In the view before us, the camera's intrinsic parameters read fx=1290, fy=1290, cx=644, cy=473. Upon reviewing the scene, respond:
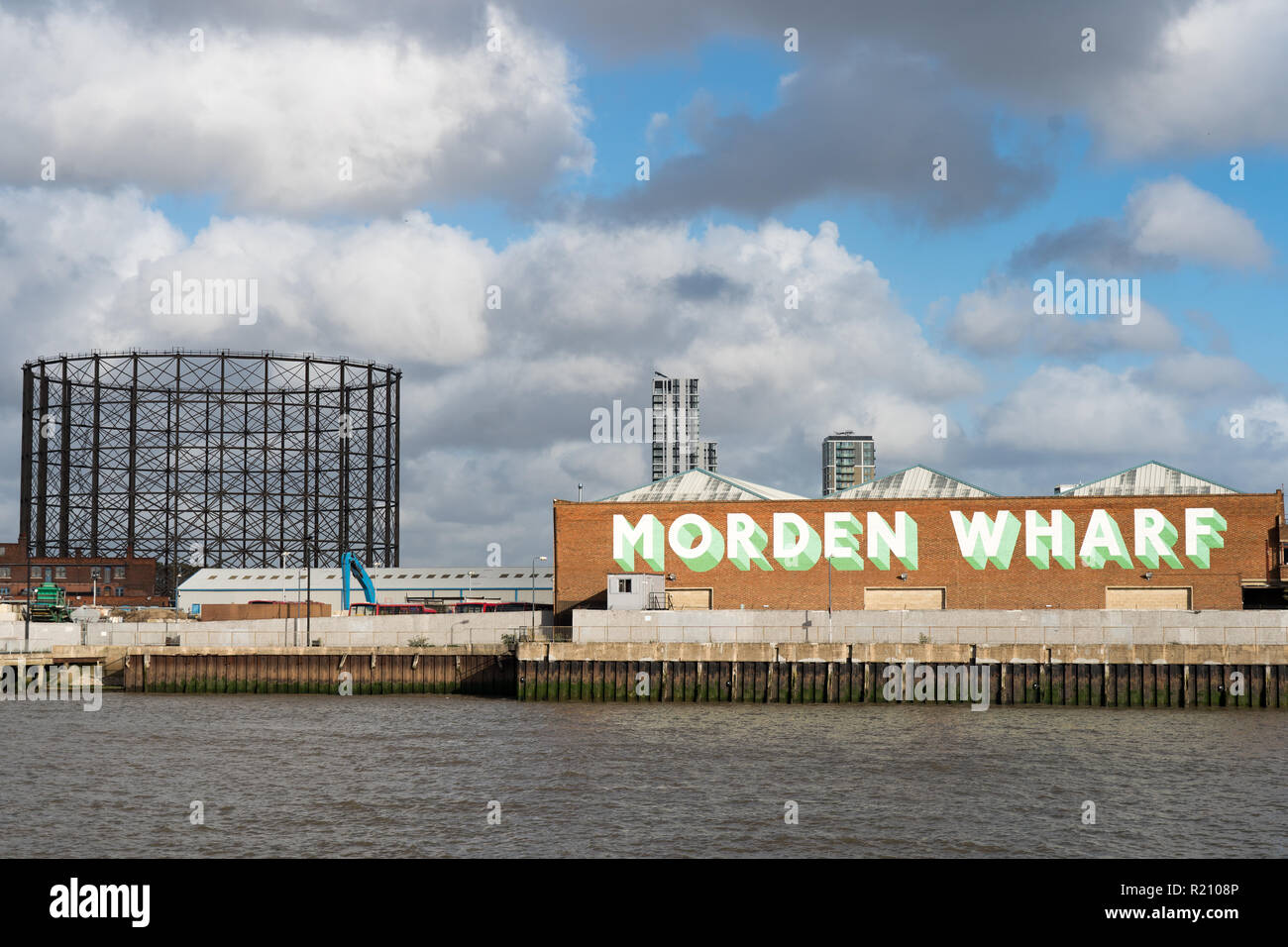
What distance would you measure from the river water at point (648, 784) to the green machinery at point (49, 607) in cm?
4209

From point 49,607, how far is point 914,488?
65052 mm

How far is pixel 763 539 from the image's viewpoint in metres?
76.9

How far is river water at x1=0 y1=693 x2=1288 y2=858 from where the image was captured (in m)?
29.2

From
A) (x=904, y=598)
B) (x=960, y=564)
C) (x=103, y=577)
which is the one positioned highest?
(x=960, y=564)

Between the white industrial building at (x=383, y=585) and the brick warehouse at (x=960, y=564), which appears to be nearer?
the brick warehouse at (x=960, y=564)

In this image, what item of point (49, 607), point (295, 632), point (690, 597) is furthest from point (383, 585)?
point (690, 597)

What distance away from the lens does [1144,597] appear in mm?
73688

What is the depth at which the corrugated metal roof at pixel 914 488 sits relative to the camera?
78.0 metres

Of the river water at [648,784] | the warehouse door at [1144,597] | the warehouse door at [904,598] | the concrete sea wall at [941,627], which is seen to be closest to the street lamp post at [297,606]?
the river water at [648,784]

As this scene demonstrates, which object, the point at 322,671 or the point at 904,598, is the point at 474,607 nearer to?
the point at 322,671

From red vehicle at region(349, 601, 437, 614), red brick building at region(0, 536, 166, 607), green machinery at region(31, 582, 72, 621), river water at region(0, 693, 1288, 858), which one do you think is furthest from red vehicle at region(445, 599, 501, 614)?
red brick building at region(0, 536, 166, 607)

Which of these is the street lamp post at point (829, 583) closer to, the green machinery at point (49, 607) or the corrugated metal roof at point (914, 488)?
→ the corrugated metal roof at point (914, 488)
